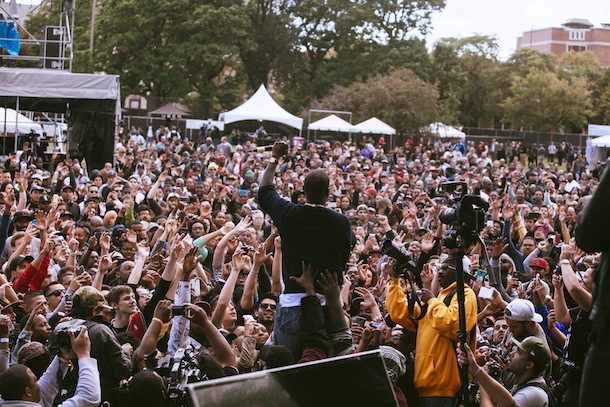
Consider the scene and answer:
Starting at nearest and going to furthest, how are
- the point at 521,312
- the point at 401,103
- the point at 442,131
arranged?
1. the point at 521,312
2. the point at 401,103
3. the point at 442,131

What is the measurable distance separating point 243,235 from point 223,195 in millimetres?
4747

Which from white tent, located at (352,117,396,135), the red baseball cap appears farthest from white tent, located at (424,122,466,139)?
the red baseball cap

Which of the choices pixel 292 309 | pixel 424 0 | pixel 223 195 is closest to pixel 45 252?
pixel 292 309

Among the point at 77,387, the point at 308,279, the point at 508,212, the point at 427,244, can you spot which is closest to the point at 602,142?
the point at 508,212

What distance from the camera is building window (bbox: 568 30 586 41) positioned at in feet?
348

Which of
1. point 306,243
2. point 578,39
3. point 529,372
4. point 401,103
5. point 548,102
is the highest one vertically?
point 578,39

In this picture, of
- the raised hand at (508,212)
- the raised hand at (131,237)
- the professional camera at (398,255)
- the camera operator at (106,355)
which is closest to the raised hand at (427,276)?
the professional camera at (398,255)

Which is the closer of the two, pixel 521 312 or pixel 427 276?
pixel 521 312

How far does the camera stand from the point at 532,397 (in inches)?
195

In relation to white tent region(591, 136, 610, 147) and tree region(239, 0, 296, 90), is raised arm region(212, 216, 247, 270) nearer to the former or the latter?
white tent region(591, 136, 610, 147)

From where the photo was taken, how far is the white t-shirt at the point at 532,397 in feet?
16.2

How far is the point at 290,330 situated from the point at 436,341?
3.18 ft

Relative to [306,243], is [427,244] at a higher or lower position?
lower

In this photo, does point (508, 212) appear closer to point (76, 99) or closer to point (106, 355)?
point (106, 355)
